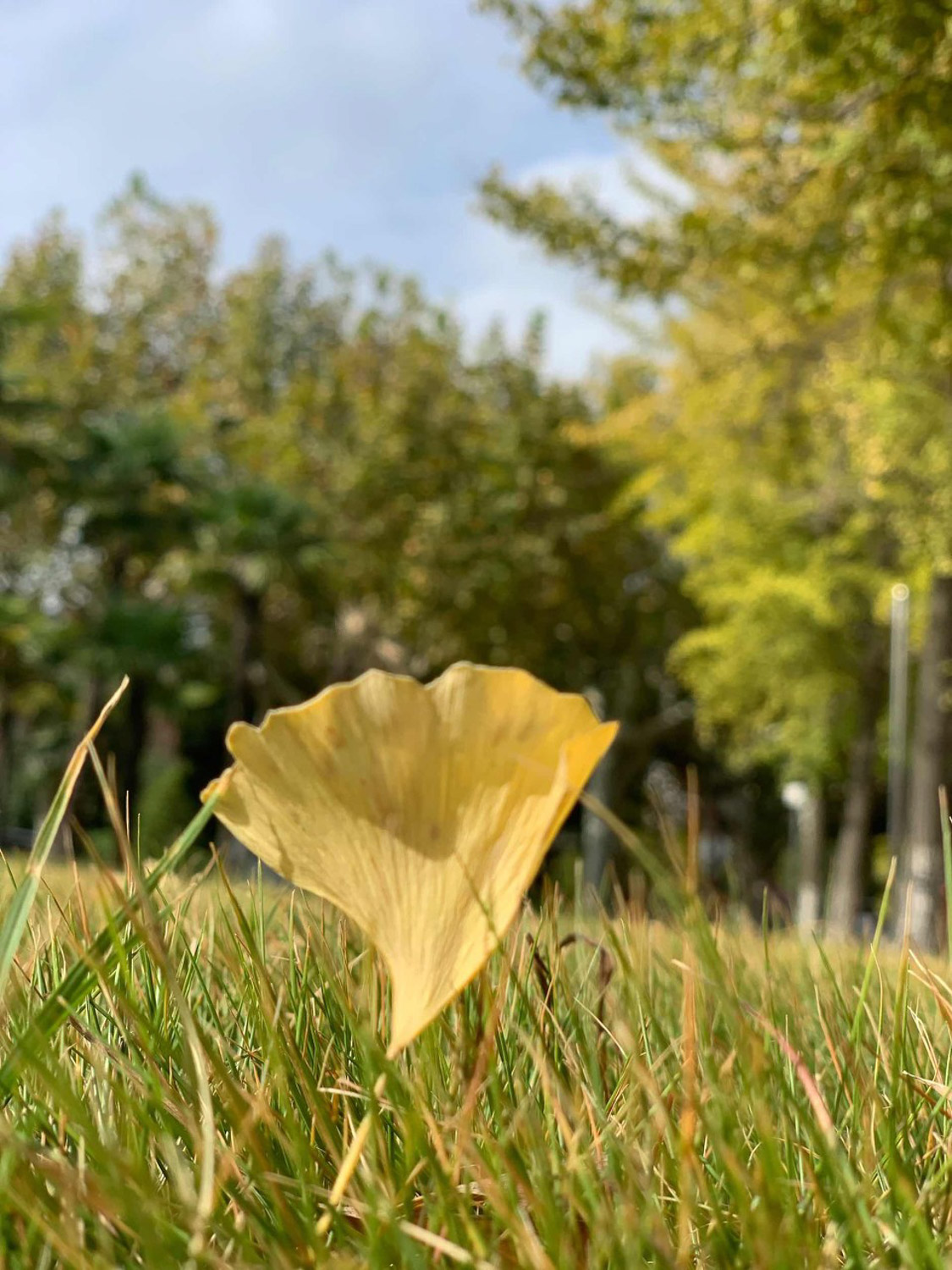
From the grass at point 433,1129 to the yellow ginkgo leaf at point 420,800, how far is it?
0.05 m

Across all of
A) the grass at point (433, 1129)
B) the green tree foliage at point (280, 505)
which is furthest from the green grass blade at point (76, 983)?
the green tree foliage at point (280, 505)

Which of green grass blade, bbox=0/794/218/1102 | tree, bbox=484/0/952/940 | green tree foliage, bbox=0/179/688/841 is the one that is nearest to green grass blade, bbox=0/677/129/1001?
green grass blade, bbox=0/794/218/1102

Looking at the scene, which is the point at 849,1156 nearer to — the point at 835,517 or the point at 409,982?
the point at 409,982

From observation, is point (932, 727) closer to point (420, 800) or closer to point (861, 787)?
point (861, 787)

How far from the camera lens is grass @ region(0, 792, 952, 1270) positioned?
1.93 feet

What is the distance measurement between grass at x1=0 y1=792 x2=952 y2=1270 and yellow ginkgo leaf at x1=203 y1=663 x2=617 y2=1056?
5 cm

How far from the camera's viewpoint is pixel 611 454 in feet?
69.2

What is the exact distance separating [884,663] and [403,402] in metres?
10.2

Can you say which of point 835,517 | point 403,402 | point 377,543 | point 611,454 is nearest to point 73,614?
point 377,543

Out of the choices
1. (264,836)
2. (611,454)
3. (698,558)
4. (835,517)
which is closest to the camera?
(264,836)

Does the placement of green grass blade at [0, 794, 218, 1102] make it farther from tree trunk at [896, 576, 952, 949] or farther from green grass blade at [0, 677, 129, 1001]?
tree trunk at [896, 576, 952, 949]

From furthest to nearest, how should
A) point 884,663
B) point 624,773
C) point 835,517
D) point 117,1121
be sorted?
point 624,773, point 884,663, point 835,517, point 117,1121

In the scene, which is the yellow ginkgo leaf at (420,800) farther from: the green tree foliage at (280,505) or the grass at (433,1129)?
the green tree foliage at (280,505)

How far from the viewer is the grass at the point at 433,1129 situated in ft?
1.93
